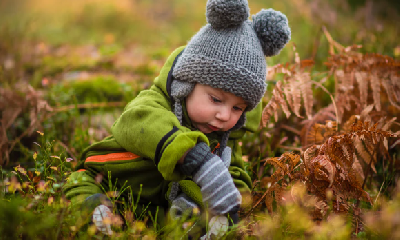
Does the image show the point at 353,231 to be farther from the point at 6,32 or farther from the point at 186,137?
the point at 6,32

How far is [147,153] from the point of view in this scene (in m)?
1.79

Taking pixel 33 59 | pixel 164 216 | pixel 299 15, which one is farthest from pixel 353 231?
pixel 299 15

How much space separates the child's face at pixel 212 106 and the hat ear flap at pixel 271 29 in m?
0.45

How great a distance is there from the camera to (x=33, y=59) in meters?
4.91

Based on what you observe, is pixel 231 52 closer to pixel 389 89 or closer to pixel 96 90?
pixel 389 89

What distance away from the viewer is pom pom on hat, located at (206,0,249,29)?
6.30 ft

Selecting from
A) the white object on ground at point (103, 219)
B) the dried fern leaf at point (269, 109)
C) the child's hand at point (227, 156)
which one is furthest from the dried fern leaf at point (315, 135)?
the white object on ground at point (103, 219)

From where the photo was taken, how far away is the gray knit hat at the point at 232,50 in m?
1.93

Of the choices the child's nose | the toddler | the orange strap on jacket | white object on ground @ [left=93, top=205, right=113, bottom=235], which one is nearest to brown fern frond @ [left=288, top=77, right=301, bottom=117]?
the toddler

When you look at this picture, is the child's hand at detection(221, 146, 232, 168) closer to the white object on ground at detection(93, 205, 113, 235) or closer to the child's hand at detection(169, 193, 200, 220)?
the child's hand at detection(169, 193, 200, 220)

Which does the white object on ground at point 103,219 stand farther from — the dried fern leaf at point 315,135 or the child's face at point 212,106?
the dried fern leaf at point 315,135

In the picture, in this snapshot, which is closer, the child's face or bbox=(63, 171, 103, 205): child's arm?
bbox=(63, 171, 103, 205): child's arm

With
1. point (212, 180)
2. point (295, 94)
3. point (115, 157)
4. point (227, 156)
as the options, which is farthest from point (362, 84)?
point (115, 157)

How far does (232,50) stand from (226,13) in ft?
0.73
